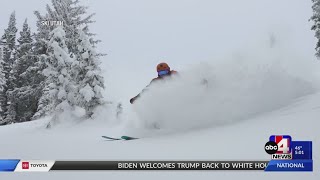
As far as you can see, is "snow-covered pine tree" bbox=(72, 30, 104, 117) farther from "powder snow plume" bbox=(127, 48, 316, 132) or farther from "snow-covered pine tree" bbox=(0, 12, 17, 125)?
"snow-covered pine tree" bbox=(0, 12, 17, 125)

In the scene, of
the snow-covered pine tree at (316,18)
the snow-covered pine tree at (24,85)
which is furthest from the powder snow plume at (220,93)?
the snow-covered pine tree at (24,85)

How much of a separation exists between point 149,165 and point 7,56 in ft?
133

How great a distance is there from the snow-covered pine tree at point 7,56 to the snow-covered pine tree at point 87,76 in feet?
69.9

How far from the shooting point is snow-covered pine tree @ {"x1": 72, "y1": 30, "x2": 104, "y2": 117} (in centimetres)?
2011

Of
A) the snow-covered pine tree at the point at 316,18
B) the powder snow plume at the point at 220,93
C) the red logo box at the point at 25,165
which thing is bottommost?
the red logo box at the point at 25,165

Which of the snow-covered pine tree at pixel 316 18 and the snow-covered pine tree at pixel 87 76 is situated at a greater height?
the snow-covered pine tree at pixel 316 18

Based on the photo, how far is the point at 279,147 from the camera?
4.39 m

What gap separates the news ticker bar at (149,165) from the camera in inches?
159

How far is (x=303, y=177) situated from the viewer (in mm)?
3648

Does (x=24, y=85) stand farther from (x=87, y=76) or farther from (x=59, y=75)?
(x=87, y=76)

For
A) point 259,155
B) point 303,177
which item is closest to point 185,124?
point 259,155

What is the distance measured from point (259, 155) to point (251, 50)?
5.49m

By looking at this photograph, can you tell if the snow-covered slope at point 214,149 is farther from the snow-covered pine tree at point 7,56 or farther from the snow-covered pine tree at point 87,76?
the snow-covered pine tree at point 7,56

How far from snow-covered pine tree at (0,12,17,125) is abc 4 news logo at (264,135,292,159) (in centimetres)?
3832
